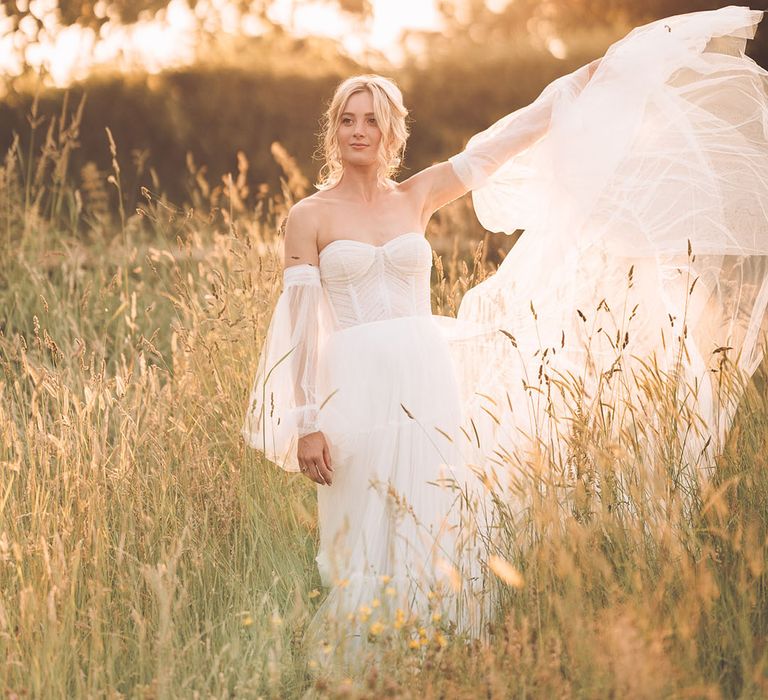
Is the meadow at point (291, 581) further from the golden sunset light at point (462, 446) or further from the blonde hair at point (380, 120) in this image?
the blonde hair at point (380, 120)

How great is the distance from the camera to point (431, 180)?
146 inches

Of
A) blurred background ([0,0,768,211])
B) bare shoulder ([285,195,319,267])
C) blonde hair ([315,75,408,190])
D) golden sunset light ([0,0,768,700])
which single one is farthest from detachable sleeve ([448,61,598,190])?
blurred background ([0,0,768,211])

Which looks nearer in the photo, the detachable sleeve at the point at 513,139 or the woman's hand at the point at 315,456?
the woman's hand at the point at 315,456

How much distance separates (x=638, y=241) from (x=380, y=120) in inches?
38.1

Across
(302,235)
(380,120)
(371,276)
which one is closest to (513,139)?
(380,120)

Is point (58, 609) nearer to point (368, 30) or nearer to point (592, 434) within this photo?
point (592, 434)

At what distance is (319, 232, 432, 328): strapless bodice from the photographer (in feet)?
11.2

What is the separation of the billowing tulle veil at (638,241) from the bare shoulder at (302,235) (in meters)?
0.57

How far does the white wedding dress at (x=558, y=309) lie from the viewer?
131 inches

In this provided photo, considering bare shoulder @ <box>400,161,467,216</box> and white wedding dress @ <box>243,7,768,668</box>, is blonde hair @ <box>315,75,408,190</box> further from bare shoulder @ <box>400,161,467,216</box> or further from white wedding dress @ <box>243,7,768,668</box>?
white wedding dress @ <box>243,7,768,668</box>

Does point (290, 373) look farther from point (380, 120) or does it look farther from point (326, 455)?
point (380, 120)

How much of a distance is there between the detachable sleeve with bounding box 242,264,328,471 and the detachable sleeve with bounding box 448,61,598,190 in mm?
720

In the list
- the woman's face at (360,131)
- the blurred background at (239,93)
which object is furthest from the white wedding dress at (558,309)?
the blurred background at (239,93)

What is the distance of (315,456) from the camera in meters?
3.36
